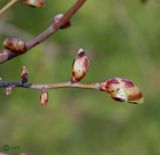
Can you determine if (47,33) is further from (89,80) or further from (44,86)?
(89,80)

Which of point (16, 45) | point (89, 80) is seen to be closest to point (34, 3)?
point (16, 45)

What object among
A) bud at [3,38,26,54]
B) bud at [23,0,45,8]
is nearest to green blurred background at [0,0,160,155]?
bud at [23,0,45,8]

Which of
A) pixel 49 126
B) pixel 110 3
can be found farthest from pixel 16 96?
pixel 110 3

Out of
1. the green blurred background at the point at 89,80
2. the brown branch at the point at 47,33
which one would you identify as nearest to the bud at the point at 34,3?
the brown branch at the point at 47,33

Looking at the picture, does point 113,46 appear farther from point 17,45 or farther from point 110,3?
point 17,45

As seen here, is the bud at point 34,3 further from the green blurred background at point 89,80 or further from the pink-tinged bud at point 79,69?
the green blurred background at point 89,80

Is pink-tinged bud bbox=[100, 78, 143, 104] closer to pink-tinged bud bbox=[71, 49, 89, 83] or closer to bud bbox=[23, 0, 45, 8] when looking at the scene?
pink-tinged bud bbox=[71, 49, 89, 83]
